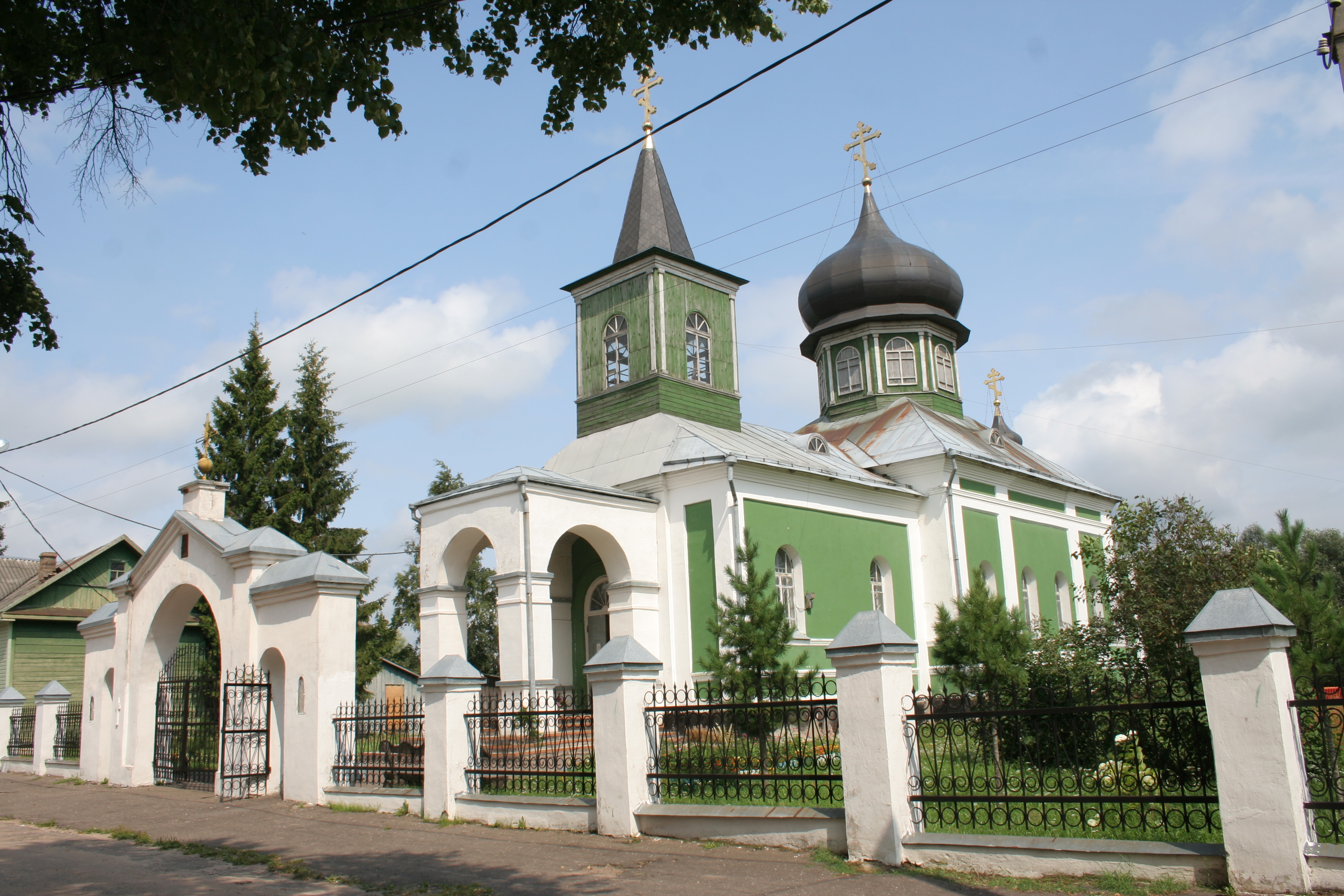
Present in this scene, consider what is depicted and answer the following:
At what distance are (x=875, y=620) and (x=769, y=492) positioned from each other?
33.0 feet

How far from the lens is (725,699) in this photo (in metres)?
15.6

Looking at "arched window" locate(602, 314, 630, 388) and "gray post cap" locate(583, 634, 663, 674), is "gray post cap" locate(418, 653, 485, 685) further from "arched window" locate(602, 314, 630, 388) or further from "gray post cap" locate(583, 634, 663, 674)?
"arched window" locate(602, 314, 630, 388)

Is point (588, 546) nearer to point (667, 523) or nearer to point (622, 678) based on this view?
point (667, 523)

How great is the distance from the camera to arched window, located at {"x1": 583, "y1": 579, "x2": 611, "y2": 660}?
19250 mm

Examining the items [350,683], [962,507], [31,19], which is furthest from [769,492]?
[31,19]

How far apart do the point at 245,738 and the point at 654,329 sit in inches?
402

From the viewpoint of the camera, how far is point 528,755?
1079cm

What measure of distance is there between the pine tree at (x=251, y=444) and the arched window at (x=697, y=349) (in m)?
10.2

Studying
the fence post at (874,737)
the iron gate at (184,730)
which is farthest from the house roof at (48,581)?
the fence post at (874,737)

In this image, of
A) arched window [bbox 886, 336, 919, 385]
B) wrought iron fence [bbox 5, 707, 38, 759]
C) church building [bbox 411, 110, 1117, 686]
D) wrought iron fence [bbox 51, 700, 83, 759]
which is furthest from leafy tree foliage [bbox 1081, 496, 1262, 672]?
wrought iron fence [bbox 5, 707, 38, 759]

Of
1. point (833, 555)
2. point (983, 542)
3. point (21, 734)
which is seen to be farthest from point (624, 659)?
point (21, 734)

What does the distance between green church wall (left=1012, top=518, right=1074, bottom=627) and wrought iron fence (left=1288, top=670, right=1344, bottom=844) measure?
52.0 ft

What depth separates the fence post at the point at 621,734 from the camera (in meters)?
9.38

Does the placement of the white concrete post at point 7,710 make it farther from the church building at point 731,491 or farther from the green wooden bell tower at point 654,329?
the green wooden bell tower at point 654,329
